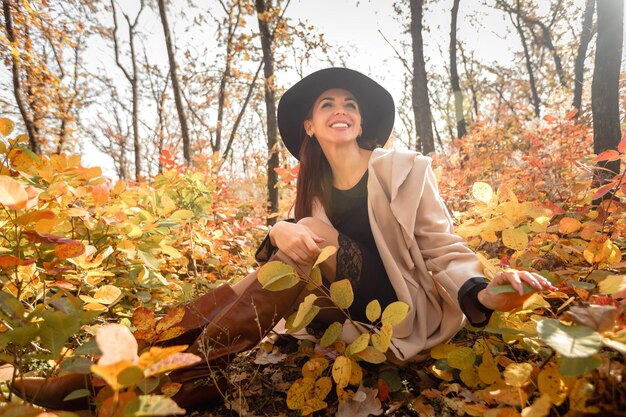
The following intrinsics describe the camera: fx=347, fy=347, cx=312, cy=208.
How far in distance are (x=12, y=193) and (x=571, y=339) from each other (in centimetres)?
114

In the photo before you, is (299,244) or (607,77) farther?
(607,77)

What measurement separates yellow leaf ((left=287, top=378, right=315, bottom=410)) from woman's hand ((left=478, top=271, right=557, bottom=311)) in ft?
1.92

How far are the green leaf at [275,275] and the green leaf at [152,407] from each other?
0.53 m

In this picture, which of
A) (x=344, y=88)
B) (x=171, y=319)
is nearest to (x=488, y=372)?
(x=171, y=319)

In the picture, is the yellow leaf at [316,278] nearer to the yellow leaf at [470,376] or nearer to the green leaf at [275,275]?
the green leaf at [275,275]

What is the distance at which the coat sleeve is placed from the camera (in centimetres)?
106

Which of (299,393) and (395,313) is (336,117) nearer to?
(395,313)

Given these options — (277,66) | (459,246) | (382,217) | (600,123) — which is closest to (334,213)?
(382,217)

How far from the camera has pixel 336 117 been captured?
1897 mm

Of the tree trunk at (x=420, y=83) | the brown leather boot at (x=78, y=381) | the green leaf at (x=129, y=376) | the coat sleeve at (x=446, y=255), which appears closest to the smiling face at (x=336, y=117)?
the coat sleeve at (x=446, y=255)

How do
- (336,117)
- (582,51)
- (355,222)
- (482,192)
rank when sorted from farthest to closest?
(582,51) < (336,117) < (355,222) < (482,192)

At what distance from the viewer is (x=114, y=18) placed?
11.2 m

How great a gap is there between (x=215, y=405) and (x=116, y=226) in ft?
2.61

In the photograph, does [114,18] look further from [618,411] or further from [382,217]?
[618,411]
